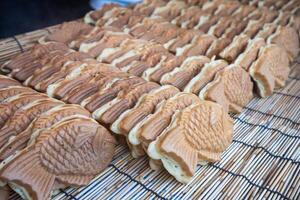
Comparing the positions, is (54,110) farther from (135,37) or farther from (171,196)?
(135,37)

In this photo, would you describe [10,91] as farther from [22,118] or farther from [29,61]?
[29,61]

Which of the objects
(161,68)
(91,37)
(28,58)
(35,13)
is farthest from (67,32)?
(35,13)

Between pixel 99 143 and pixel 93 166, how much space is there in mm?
100

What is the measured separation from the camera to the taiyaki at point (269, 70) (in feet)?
6.34

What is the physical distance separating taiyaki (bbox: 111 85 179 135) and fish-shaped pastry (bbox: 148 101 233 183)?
15cm

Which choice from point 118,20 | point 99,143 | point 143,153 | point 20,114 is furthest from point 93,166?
point 118,20

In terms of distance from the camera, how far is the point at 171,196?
4.53 feet

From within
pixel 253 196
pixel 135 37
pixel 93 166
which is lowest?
pixel 253 196

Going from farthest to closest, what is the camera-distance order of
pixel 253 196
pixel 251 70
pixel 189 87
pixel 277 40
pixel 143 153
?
pixel 277 40, pixel 251 70, pixel 189 87, pixel 143 153, pixel 253 196

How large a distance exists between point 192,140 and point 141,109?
10.9 inches

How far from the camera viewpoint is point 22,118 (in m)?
1.43

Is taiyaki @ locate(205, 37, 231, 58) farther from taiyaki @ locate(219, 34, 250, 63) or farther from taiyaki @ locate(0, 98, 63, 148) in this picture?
taiyaki @ locate(0, 98, 63, 148)

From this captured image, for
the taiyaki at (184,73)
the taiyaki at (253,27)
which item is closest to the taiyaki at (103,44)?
the taiyaki at (184,73)

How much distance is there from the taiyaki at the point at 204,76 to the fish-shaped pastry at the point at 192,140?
0.20m
